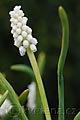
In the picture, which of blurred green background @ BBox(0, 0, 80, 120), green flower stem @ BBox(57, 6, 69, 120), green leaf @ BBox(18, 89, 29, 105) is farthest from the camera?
blurred green background @ BBox(0, 0, 80, 120)

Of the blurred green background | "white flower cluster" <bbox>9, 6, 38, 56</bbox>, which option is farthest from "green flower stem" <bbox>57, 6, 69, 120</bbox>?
the blurred green background

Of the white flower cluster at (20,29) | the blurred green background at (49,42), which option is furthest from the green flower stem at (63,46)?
the blurred green background at (49,42)

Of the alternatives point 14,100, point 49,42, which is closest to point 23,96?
point 14,100

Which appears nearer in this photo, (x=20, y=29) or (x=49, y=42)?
(x=20, y=29)

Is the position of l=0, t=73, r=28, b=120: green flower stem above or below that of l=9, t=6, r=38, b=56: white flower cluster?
below

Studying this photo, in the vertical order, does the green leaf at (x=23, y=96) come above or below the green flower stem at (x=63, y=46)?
below

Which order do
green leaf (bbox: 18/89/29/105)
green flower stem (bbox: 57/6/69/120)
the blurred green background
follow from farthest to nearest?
the blurred green background → green leaf (bbox: 18/89/29/105) → green flower stem (bbox: 57/6/69/120)

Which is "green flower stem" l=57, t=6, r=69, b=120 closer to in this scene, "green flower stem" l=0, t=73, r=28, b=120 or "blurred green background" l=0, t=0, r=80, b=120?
"green flower stem" l=0, t=73, r=28, b=120

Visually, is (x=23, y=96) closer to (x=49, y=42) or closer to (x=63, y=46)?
(x=63, y=46)

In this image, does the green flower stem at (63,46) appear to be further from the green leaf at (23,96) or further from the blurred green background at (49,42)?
the blurred green background at (49,42)
